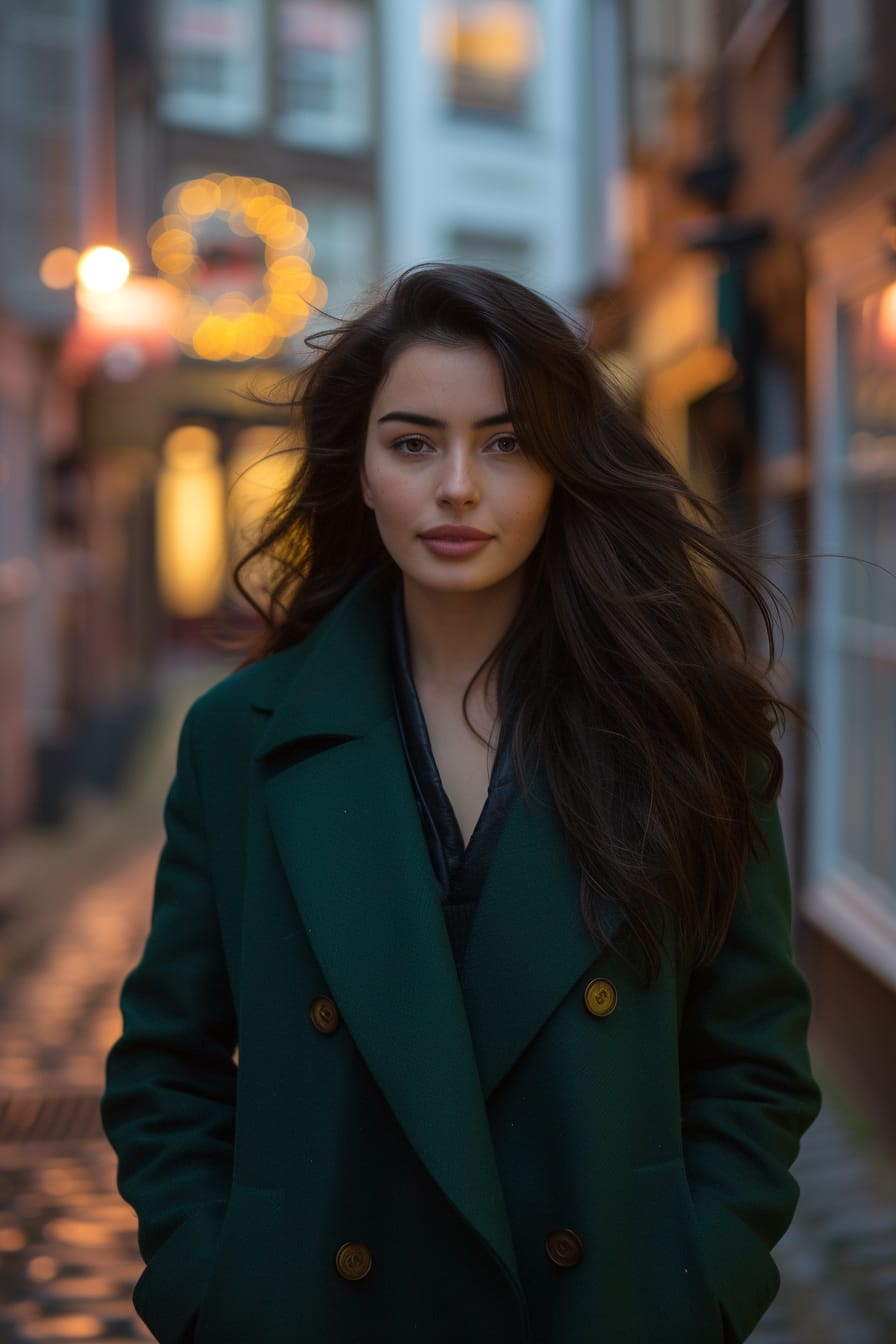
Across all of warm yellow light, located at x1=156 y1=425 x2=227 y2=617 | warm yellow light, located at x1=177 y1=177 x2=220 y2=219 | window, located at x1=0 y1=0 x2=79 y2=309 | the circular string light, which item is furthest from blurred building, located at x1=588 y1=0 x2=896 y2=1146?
warm yellow light, located at x1=156 y1=425 x2=227 y2=617

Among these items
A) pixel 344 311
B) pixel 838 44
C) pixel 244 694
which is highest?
pixel 838 44

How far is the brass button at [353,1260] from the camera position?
1694 millimetres

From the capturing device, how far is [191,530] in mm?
24859

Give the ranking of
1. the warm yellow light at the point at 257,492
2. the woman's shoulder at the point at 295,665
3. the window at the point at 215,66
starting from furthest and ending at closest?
the window at the point at 215,66
the warm yellow light at the point at 257,492
the woman's shoulder at the point at 295,665

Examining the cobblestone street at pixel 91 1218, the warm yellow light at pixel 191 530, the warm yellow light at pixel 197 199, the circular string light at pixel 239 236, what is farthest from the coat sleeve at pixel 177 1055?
the warm yellow light at pixel 191 530

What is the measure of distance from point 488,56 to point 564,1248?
24372 mm

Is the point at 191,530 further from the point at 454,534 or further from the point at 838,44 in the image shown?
the point at 454,534

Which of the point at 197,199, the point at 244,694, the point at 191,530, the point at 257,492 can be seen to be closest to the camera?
the point at 244,694

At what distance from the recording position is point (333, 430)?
2014 millimetres

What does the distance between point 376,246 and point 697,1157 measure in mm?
23207

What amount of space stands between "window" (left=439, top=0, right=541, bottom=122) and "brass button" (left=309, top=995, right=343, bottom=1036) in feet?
77.5

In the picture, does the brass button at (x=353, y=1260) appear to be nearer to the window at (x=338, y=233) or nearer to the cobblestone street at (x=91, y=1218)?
the cobblestone street at (x=91, y=1218)

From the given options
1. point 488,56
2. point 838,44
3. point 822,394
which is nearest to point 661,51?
point 838,44

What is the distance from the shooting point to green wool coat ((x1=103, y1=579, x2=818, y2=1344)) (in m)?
1.66
